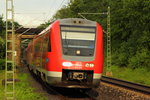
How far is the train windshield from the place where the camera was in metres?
11.8

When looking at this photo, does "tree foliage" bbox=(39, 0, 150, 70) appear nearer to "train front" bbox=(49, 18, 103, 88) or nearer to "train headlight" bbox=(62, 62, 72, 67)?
"train front" bbox=(49, 18, 103, 88)

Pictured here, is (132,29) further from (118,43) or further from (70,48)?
(70,48)

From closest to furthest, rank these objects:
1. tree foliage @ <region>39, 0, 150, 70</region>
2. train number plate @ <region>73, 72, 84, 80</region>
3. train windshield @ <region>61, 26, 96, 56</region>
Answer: train number plate @ <region>73, 72, 84, 80</region>, train windshield @ <region>61, 26, 96, 56</region>, tree foliage @ <region>39, 0, 150, 70</region>

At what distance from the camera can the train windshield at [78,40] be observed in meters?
11.8

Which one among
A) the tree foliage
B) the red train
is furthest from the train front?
the tree foliage

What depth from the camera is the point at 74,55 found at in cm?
1174

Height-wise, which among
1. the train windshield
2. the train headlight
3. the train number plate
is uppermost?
the train windshield

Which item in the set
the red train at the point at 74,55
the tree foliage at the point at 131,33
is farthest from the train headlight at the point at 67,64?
the tree foliage at the point at 131,33

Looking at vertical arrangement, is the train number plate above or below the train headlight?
below

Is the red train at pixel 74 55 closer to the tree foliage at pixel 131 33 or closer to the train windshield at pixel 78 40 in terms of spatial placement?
A: the train windshield at pixel 78 40

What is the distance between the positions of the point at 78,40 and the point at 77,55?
70 cm

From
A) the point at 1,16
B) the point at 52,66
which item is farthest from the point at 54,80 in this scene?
the point at 1,16

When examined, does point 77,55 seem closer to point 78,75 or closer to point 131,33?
point 78,75

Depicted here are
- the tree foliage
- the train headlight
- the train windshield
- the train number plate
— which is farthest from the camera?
the tree foliage
